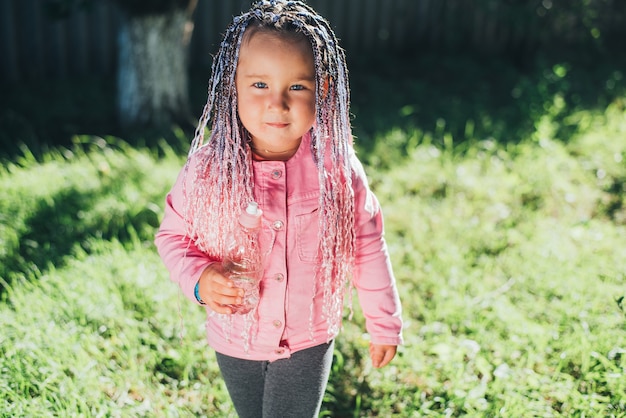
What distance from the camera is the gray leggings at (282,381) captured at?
1.98 m

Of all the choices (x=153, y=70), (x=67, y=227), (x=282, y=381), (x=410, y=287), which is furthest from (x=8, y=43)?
(x=282, y=381)

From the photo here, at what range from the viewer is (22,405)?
2.42 meters

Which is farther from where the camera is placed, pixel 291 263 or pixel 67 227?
pixel 67 227

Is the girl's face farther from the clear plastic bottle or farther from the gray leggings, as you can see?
the gray leggings

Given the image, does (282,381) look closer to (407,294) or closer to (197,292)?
(197,292)

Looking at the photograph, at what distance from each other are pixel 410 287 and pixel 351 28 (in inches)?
199

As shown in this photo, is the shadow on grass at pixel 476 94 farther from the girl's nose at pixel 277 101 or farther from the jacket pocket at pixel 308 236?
the girl's nose at pixel 277 101

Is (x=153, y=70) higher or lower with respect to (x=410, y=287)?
higher

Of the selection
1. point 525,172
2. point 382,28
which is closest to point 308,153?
point 525,172

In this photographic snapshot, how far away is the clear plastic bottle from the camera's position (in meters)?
1.82

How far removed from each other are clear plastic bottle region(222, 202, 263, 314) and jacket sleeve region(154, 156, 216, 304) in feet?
0.28

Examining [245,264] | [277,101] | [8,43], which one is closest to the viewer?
[277,101]

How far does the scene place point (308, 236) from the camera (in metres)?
1.92

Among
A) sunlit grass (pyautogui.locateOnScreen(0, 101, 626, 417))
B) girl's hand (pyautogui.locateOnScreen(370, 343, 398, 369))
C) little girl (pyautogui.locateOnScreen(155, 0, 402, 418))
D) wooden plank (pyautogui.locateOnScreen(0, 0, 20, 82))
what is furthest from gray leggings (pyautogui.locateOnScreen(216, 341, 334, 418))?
wooden plank (pyautogui.locateOnScreen(0, 0, 20, 82))
